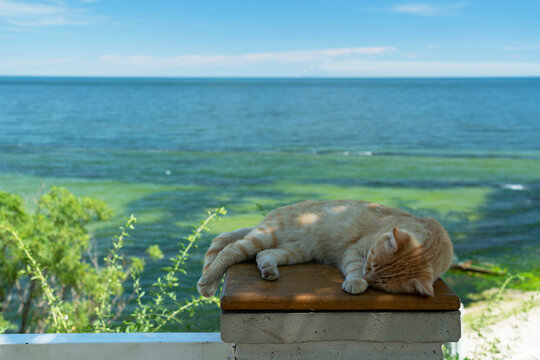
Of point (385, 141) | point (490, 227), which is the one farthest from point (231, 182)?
point (385, 141)

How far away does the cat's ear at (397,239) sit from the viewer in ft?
6.09

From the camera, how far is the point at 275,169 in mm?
22828

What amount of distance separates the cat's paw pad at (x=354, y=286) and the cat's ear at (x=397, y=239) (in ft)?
0.95

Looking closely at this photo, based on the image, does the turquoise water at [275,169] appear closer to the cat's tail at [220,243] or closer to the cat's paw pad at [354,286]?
the cat's tail at [220,243]

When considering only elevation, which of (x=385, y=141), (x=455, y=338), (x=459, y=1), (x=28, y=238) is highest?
(x=459, y=1)

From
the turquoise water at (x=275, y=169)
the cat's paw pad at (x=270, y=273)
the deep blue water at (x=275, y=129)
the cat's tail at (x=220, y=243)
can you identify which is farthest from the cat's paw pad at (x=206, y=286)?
the deep blue water at (x=275, y=129)

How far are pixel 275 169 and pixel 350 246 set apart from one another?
20.7 metres

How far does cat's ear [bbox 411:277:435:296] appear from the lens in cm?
155

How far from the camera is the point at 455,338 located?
1498 mm

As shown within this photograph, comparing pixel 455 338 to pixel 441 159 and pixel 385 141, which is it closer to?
pixel 441 159

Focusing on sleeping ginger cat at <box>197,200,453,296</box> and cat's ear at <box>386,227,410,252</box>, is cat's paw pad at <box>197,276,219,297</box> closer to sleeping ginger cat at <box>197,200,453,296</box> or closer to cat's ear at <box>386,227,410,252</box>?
sleeping ginger cat at <box>197,200,453,296</box>

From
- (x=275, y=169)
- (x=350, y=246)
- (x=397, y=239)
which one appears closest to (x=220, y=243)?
(x=350, y=246)

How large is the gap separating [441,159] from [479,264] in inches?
631

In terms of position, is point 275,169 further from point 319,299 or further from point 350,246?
point 319,299
